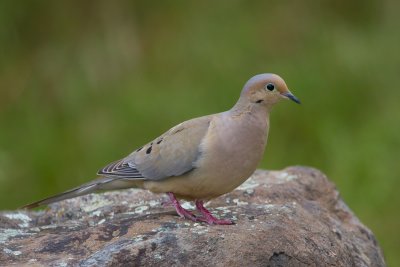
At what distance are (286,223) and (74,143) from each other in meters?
4.31

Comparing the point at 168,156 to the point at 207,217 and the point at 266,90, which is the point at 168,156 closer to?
the point at 207,217

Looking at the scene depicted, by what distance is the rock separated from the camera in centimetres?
402

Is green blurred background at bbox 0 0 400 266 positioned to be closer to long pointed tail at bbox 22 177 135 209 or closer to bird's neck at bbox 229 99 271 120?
long pointed tail at bbox 22 177 135 209

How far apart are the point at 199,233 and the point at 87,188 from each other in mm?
1026

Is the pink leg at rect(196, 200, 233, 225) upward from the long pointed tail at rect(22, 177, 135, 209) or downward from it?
downward

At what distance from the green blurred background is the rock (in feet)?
8.43

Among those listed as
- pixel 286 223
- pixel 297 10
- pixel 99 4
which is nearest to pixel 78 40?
pixel 99 4

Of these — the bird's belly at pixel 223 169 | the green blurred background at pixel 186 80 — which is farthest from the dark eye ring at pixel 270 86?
the green blurred background at pixel 186 80

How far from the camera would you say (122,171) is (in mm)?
4914

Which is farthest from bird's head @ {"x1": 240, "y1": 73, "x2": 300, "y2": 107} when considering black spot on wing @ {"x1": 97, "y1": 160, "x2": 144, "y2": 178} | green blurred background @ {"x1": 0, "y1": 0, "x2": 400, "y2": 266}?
green blurred background @ {"x1": 0, "y1": 0, "x2": 400, "y2": 266}

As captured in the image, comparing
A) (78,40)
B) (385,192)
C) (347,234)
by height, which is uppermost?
(78,40)

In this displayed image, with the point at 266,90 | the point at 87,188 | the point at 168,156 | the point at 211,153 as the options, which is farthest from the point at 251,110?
the point at 87,188

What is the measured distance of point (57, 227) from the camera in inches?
184

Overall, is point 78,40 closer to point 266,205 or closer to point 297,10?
point 297,10
